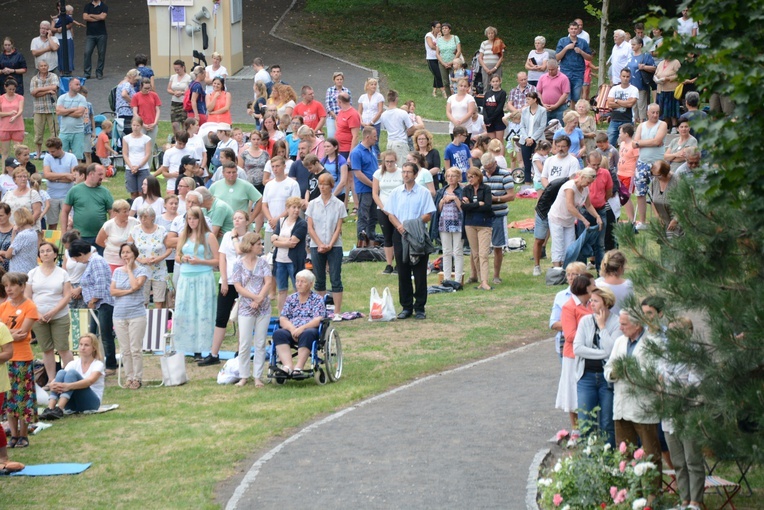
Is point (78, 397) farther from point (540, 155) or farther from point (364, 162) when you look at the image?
point (540, 155)

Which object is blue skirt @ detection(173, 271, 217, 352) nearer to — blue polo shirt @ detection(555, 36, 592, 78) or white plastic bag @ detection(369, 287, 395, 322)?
white plastic bag @ detection(369, 287, 395, 322)

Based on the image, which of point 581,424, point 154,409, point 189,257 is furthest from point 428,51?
point 581,424

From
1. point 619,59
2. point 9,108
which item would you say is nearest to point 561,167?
point 619,59

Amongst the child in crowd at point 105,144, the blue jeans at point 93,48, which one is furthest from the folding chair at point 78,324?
the blue jeans at point 93,48

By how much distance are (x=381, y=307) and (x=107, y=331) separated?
11.8 ft

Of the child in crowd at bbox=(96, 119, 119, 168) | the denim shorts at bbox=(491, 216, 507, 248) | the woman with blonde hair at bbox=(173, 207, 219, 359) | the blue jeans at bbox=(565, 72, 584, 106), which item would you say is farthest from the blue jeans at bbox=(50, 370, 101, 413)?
the blue jeans at bbox=(565, 72, 584, 106)

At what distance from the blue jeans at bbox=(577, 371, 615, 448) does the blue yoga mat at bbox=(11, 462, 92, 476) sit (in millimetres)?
4699

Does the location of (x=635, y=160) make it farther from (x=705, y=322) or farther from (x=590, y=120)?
(x=705, y=322)

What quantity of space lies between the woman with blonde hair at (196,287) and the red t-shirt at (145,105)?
9000 millimetres

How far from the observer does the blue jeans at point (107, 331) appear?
14852 mm

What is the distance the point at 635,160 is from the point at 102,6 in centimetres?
1682

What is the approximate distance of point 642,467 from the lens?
9266 millimetres

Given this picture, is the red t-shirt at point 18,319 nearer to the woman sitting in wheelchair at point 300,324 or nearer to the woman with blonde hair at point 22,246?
the woman sitting in wheelchair at point 300,324

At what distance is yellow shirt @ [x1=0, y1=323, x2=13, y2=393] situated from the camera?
11422 mm
